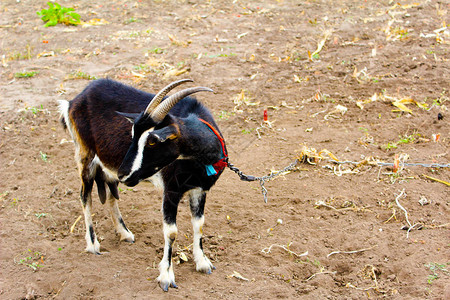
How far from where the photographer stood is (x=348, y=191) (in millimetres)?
5707

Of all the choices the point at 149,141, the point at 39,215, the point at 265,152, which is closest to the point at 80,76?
the point at 39,215

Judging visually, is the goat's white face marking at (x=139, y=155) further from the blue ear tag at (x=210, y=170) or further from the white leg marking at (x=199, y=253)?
the white leg marking at (x=199, y=253)

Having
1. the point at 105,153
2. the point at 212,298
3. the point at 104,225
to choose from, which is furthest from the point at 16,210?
the point at 212,298

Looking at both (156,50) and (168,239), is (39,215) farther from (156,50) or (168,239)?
(156,50)

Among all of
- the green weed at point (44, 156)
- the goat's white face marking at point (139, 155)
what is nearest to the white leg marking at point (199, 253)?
the goat's white face marking at point (139, 155)

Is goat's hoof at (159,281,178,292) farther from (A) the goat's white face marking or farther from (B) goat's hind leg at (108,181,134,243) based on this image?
(A) the goat's white face marking

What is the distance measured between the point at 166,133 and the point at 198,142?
0.41 m

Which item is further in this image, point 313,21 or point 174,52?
point 313,21

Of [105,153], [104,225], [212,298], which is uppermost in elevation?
[105,153]

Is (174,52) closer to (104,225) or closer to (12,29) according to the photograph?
(12,29)

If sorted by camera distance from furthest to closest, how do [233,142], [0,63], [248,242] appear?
[0,63] < [233,142] < [248,242]

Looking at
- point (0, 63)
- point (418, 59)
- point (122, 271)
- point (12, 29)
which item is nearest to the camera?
point (122, 271)

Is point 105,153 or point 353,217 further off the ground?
point 105,153

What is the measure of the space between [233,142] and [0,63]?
20.9ft
